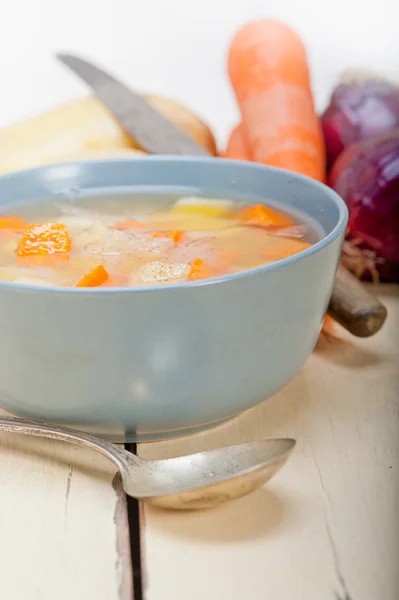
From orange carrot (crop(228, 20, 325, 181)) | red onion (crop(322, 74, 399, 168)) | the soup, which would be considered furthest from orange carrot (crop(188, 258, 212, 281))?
red onion (crop(322, 74, 399, 168))

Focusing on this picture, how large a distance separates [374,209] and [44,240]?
2.23 feet

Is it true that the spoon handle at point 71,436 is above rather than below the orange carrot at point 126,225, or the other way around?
below

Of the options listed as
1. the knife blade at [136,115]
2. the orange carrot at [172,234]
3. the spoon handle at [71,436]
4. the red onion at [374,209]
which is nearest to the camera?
the spoon handle at [71,436]

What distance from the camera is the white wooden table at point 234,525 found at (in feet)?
2.78

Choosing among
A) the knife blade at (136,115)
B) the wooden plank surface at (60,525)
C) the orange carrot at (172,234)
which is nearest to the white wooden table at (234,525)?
the wooden plank surface at (60,525)

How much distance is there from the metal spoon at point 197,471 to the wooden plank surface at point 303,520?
38 millimetres

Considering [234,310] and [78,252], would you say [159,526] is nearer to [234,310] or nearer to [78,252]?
[234,310]

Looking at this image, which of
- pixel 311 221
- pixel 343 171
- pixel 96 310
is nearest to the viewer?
pixel 96 310

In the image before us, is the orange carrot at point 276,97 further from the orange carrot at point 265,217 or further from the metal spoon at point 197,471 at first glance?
the metal spoon at point 197,471

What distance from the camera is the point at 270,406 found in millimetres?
1182

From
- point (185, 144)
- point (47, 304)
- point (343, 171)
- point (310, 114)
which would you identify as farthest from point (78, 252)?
point (310, 114)

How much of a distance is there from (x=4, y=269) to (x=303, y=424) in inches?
16.9

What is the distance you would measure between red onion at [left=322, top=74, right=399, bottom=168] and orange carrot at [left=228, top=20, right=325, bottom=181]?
4 centimetres

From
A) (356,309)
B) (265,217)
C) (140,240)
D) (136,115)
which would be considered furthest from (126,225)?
(136,115)
